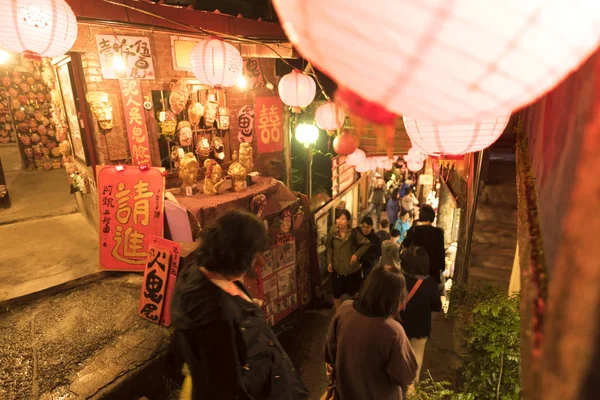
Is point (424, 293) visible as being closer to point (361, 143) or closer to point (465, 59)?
point (465, 59)

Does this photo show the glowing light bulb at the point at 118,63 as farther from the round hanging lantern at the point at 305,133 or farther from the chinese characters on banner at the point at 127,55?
the round hanging lantern at the point at 305,133

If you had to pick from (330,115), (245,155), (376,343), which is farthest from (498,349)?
(330,115)

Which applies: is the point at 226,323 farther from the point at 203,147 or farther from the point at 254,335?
the point at 203,147

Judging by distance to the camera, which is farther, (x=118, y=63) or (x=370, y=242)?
(x=370, y=242)

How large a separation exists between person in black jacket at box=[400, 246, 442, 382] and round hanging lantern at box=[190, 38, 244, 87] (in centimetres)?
405

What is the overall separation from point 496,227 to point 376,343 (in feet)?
15.0

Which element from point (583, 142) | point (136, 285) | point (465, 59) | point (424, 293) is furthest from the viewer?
point (136, 285)

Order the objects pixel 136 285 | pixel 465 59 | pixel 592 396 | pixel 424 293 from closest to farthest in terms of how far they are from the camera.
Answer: pixel 592 396 < pixel 465 59 < pixel 424 293 < pixel 136 285

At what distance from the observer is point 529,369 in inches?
56.7

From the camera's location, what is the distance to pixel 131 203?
6266 millimetres

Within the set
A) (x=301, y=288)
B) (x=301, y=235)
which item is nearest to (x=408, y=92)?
(x=301, y=235)

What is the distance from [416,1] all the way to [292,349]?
786 centimetres

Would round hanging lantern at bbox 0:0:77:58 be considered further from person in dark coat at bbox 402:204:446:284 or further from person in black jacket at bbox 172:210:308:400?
person in dark coat at bbox 402:204:446:284

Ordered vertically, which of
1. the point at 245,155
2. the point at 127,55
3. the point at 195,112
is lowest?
the point at 245,155
